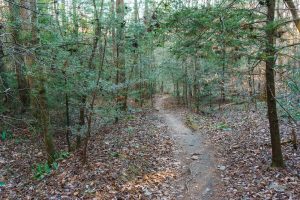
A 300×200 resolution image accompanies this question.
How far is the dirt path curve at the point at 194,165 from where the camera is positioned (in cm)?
739

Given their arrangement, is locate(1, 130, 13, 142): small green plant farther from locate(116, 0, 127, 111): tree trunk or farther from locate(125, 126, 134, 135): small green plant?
locate(125, 126, 134, 135): small green plant

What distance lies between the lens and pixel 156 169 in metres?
8.79

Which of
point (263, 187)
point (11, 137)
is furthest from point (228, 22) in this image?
point (11, 137)

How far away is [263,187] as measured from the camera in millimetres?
6859

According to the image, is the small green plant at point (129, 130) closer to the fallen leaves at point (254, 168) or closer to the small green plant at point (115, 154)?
the small green plant at point (115, 154)

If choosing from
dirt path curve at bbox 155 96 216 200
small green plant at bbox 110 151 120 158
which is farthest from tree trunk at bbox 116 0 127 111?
dirt path curve at bbox 155 96 216 200

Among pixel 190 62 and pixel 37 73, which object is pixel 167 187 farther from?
pixel 190 62

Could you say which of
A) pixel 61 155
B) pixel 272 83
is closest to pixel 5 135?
pixel 61 155

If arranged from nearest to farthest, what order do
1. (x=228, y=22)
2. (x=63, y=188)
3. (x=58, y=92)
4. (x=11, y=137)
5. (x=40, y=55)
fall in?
(x=40, y=55) → (x=228, y=22) → (x=63, y=188) → (x=58, y=92) → (x=11, y=137)

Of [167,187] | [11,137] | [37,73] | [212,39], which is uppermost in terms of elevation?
[212,39]

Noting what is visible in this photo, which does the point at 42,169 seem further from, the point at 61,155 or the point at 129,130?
the point at 129,130

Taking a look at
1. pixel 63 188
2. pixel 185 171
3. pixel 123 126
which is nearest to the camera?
pixel 63 188

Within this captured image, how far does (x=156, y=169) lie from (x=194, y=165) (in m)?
1.40

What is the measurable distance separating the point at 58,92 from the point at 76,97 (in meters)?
0.68
